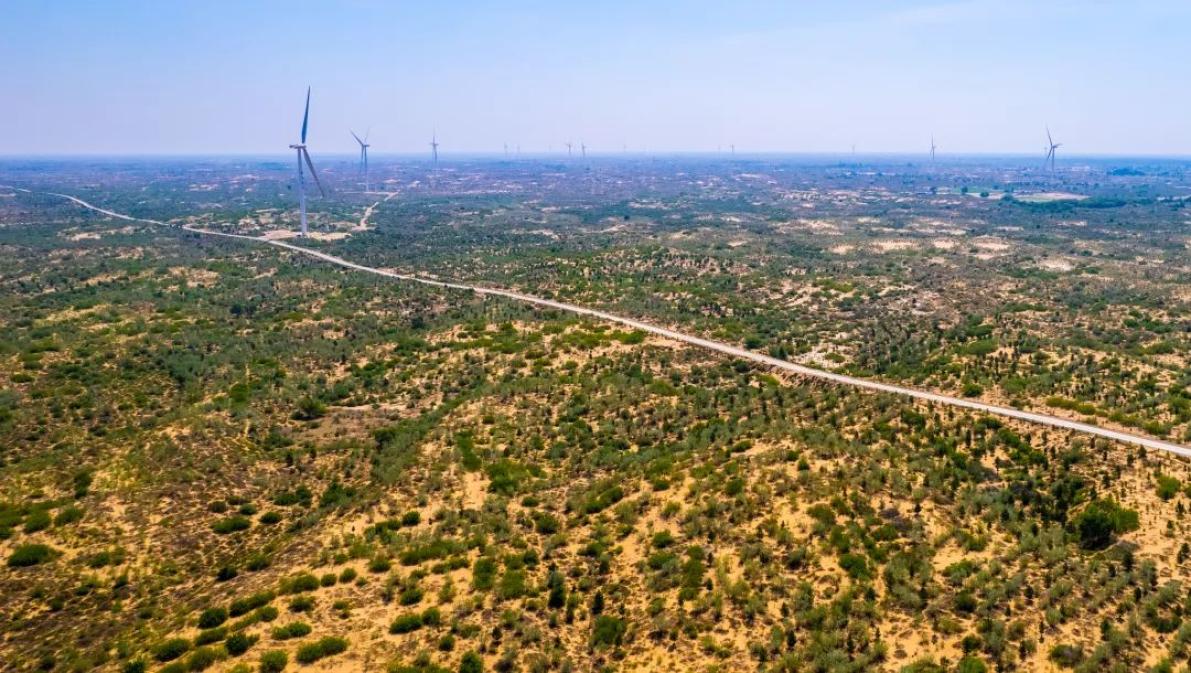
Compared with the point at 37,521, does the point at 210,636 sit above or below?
below

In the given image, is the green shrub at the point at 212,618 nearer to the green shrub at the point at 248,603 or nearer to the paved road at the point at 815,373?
the green shrub at the point at 248,603

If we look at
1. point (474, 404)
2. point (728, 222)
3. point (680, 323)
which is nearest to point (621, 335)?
point (680, 323)

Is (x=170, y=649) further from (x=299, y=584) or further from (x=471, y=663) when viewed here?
(x=471, y=663)

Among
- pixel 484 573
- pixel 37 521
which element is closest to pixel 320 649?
pixel 484 573

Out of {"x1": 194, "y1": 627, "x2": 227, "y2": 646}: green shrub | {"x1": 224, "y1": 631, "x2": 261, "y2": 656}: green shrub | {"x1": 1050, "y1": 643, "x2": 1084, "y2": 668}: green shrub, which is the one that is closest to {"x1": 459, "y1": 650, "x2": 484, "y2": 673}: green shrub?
{"x1": 224, "y1": 631, "x2": 261, "y2": 656}: green shrub

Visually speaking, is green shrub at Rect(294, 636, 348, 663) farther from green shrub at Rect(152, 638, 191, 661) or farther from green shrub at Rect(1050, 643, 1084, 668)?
green shrub at Rect(1050, 643, 1084, 668)
